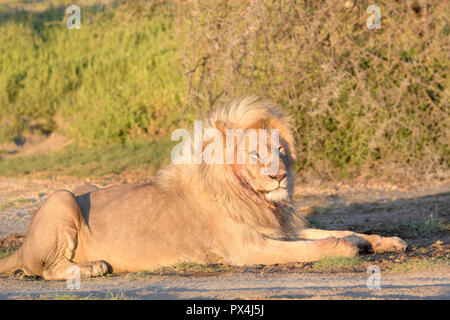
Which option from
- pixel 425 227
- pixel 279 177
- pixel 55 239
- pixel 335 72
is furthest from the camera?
pixel 335 72

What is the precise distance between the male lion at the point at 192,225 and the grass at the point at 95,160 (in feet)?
22.9

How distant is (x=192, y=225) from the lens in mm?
5797

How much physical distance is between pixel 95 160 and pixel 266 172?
9231 mm

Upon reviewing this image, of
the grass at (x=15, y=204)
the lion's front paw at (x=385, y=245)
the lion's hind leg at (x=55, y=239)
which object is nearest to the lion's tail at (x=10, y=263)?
the lion's hind leg at (x=55, y=239)

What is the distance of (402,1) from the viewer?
10.8m

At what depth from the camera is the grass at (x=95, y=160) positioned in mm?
13250

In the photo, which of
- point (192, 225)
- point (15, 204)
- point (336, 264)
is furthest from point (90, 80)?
point (336, 264)

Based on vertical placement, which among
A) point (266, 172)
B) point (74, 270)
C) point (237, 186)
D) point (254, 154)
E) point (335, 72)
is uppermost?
point (335, 72)

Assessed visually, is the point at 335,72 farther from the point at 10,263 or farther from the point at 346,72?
the point at 10,263

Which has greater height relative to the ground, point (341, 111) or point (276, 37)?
point (276, 37)

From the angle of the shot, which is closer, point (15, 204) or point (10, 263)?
point (10, 263)
